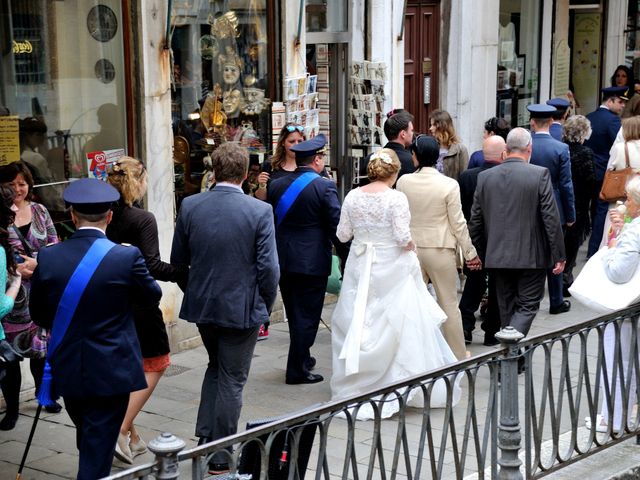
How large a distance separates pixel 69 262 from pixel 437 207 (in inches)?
137

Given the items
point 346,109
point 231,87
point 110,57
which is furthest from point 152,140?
point 346,109

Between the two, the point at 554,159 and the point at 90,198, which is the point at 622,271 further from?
the point at 554,159

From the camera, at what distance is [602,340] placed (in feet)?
20.5

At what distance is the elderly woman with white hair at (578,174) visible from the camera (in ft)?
37.0

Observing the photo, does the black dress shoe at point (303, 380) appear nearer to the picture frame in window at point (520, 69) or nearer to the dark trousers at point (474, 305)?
the dark trousers at point (474, 305)

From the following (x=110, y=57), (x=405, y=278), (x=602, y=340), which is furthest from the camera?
(x=110, y=57)

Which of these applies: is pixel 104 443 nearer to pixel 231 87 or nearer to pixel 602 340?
pixel 602 340

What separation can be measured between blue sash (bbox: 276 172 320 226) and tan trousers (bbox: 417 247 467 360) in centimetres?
96

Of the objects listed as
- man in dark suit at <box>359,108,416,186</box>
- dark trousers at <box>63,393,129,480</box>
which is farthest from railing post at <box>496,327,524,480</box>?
man in dark suit at <box>359,108,416,186</box>

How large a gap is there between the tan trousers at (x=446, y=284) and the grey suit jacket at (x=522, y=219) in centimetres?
29

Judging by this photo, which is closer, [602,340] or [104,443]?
[104,443]

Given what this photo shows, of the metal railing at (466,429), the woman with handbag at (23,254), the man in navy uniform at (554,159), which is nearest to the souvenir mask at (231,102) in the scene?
the man in navy uniform at (554,159)

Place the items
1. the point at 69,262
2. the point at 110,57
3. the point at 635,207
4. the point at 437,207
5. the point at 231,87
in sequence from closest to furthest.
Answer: the point at 69,262 < the point at 635,207 < the point at 437,207 < the point at 110,57 < the point at 231,87

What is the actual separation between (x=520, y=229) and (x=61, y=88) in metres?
3.50
